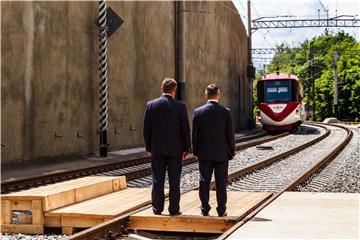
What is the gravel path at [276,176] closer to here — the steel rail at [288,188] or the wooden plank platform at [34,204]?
the steel rail at [288,188]

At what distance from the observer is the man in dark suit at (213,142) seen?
7352 millimetres

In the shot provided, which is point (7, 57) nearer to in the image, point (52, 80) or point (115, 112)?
point (52, 80)

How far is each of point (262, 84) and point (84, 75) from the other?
16897mm

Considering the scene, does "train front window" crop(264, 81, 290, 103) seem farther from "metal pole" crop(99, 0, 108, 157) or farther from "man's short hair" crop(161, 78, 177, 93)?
"man's short hair" crop(161, 78, 177, 93)

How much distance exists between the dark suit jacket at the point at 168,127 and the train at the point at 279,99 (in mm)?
26161

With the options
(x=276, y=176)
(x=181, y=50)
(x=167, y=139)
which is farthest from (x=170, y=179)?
(x=181, y=50)

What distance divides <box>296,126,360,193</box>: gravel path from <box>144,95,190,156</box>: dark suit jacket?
499cm

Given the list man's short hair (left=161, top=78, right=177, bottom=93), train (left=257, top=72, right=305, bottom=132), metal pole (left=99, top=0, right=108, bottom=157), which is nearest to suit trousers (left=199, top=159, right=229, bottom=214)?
man's short hair (left=161, top=78, right=177, bottom=93)

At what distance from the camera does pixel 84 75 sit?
61.9ft

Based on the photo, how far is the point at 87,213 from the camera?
749 cm

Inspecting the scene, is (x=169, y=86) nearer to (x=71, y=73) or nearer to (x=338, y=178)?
(x=338, y=178)

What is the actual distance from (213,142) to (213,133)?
0.11 meters

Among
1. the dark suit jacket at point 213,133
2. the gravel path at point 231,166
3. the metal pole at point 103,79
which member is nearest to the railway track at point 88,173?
the gravel path at point 231,166

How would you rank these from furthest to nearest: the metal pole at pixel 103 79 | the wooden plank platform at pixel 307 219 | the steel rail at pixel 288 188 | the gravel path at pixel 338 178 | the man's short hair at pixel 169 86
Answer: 1. the metal pole at pixel 103 79
2. the gravel path at pixel 338 178
3. the man's short hair at pixel 169 86
4. the steel rail at pixel 288 188
5. the wooden plank platform at pixel 307 219
